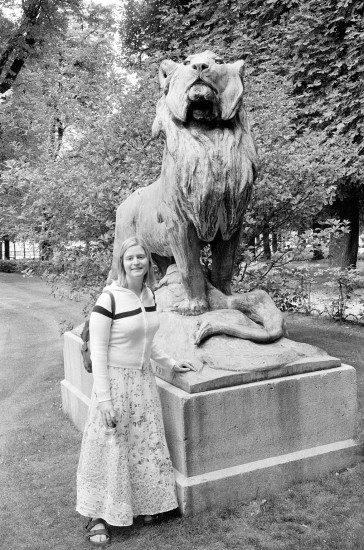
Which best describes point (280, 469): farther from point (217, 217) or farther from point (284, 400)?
point (217, 217)

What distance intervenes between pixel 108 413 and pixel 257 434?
1.17 m

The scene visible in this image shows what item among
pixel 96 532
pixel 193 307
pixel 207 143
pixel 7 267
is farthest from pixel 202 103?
pixel 7 267

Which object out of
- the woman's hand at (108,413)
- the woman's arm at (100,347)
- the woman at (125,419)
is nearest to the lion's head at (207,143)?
the woman at (125,419)

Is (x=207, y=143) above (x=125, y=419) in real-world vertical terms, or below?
above

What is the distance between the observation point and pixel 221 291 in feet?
15.0

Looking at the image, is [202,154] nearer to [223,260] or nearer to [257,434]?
[223,260]

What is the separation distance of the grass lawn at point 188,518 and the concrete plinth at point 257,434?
0.12 m

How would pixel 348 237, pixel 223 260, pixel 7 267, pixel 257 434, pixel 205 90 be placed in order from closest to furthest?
pixel 205 90 → pixel 257 434 → pixel 223 260 → pixel 348 237 → pixel 7 267

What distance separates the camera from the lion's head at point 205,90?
3.73 meters

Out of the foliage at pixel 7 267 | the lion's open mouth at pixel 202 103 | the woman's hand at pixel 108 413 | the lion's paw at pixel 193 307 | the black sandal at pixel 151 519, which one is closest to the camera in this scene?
the woman's hand at pixel 108 413

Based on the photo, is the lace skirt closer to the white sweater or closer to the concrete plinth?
the white sweater

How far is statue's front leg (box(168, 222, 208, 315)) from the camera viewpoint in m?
4.11

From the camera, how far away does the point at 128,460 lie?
3363 millimetres

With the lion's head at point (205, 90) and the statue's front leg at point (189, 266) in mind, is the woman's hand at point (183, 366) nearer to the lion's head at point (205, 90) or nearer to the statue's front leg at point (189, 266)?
Result: the statue's front leg at point (189, 266)
